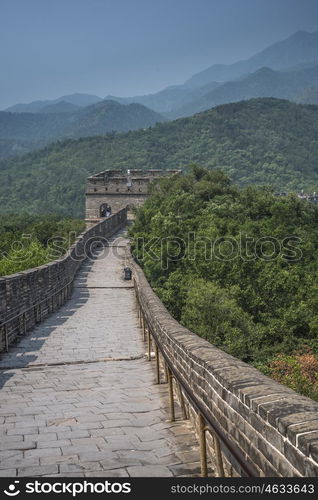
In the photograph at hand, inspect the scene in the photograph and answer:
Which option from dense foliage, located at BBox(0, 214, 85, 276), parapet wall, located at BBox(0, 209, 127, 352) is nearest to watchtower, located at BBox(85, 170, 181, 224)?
dense foliage, located at BBox(0, 214, 85, 276)

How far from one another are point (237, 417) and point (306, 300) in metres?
15.8

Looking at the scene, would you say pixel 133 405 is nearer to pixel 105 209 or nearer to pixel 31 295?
pixel 31 295

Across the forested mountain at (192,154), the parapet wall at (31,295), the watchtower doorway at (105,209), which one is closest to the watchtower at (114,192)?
the watchtower doorway at (105,209)

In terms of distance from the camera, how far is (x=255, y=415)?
312 cm

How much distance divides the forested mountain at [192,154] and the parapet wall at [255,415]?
86161 millimetres

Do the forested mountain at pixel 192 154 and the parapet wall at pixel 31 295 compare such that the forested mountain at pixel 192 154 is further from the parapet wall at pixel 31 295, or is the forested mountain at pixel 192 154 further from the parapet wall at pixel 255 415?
the parapet wall at pixel 255 415

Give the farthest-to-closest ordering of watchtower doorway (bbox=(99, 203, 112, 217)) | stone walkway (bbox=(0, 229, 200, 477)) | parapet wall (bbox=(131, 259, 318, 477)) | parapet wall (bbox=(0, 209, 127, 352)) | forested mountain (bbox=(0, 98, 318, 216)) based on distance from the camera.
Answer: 1. forested mountain (bbox=(0, 98, 318, 216))
2. watchtower doorway (bbox=(99, 203, 112, 217))
3. parapet wall (bbox=(0, 209, 127, 352))
4. stone walkway (bbox=(0, 229, 200, 477))
5. parapet wall (bbox=(131, 259, 318, 477))

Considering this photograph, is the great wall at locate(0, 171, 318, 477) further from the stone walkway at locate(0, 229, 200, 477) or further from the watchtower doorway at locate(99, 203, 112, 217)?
the watchtower doorway at locate(99, 203, 112, 217)

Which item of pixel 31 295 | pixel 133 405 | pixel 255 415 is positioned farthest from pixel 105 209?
pixel 255 415

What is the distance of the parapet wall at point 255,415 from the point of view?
2619mm

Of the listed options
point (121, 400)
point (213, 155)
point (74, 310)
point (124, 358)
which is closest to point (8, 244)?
point (74, 310)

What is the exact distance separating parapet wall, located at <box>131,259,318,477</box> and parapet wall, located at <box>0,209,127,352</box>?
5.66 m

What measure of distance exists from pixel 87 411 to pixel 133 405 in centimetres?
45

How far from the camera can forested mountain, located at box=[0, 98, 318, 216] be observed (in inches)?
3994
